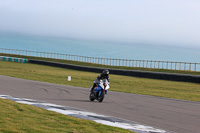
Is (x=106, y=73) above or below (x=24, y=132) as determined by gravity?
above

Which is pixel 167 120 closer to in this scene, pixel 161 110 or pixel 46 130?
pixel 161 110

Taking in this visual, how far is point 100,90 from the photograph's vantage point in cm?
1432

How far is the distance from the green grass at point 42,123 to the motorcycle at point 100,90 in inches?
163

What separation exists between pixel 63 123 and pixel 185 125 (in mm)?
3312

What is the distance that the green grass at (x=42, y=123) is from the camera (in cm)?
725

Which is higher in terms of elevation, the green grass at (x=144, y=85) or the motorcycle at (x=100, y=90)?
the motorcycle at (x=100, y=90)

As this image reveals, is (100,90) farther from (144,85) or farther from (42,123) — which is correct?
(144,85)

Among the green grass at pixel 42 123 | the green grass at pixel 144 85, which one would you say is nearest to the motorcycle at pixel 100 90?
the green grass at pixel 42 123

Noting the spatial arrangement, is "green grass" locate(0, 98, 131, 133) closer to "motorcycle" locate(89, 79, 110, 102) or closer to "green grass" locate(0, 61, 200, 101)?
"motorcycle" locate(89, 79, 110, 102)

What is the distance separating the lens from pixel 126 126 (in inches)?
338

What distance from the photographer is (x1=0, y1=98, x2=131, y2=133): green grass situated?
23.8 feet

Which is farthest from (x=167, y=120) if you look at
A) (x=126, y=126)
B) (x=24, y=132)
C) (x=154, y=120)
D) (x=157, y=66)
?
(x=157, y=66)

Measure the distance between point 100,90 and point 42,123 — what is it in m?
6.44

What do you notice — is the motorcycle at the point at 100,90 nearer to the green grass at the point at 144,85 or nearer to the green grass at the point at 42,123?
the green grass at the point at 42,123
